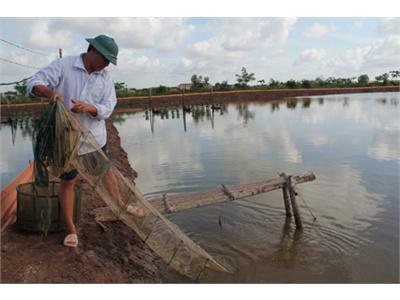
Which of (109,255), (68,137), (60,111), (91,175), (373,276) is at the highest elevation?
(60,111)

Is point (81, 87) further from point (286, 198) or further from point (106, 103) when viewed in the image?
point (286, 198)

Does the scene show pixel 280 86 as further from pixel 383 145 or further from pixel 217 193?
pixel 217 193

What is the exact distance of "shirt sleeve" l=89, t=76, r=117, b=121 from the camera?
3.13 metres

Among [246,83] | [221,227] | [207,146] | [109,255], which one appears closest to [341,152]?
[207,146]

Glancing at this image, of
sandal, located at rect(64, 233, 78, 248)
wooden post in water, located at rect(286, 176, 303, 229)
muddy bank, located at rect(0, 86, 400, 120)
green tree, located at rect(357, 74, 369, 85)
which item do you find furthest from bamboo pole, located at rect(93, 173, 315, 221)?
green tree, located at rect(357, 74, 369, 85)

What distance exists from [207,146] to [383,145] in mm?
5796

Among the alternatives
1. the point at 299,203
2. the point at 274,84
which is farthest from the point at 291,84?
the point at 299,203

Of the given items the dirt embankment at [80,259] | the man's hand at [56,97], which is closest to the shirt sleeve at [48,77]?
the man's hand at [56,97]

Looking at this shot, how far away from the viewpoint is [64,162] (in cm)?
311

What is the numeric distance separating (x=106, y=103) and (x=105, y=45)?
0.51 metres

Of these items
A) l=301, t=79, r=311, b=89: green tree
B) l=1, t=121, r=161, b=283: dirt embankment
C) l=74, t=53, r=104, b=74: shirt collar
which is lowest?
l=1, t=121, r=161, b=283: dirt embankment

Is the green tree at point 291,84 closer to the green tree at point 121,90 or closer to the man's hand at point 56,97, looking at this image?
the green tree at point 121,90

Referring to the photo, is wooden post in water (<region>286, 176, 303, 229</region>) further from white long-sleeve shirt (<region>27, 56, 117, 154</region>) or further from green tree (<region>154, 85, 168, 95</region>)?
green tree (<region>154, 85, 168, 95</region>)

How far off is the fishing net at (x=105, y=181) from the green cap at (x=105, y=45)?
57cm
